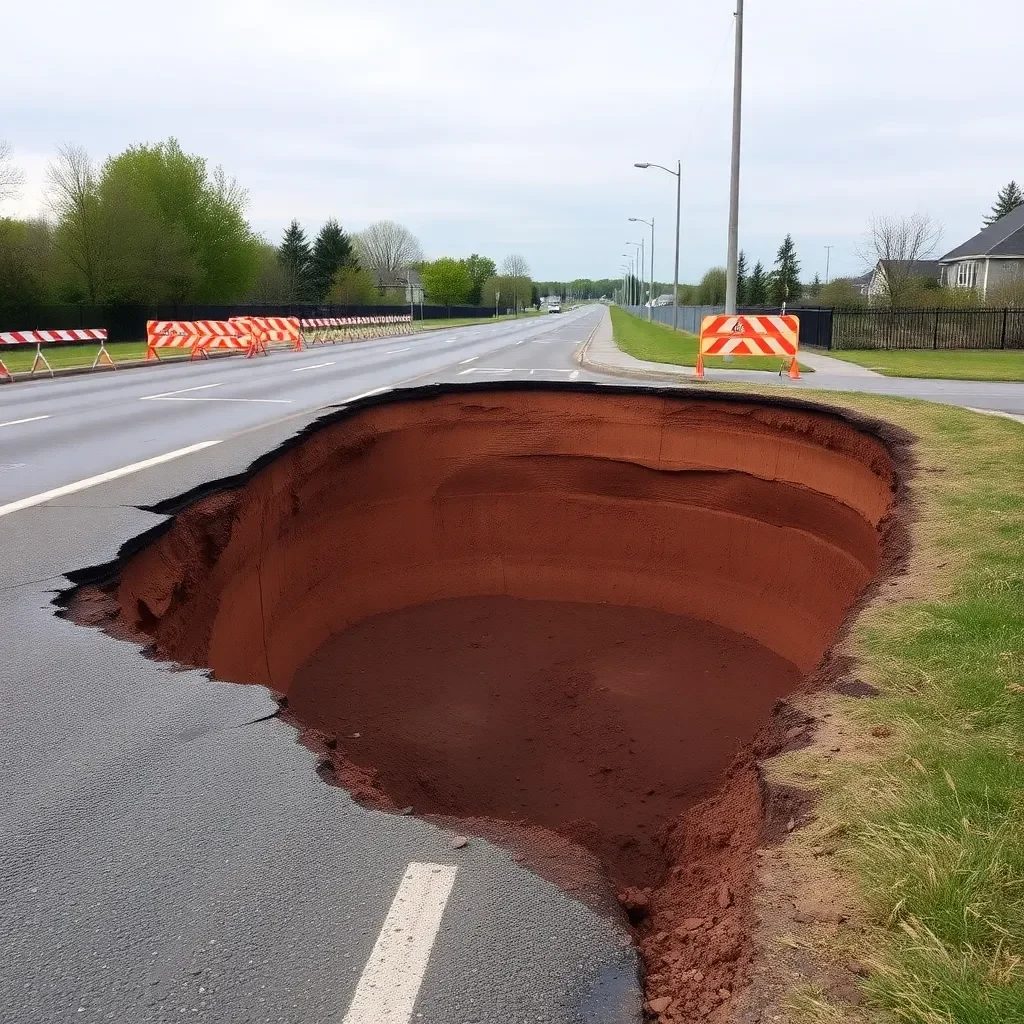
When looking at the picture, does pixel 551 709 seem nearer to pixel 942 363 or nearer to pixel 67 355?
pixel 942 363

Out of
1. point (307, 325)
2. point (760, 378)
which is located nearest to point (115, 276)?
point (307, 325)

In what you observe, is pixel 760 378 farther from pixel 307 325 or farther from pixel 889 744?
pixel 307 325

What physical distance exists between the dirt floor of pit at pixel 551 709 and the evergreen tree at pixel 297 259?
225 feet

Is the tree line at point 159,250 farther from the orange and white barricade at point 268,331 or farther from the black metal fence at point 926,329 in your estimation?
the black metal fence at point 926,329

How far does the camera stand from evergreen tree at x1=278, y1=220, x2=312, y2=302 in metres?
76.5

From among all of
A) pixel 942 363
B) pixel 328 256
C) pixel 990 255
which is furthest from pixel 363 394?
pixel 328 256

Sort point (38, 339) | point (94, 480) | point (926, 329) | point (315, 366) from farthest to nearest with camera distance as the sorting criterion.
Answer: point (926, 329), point (315, 366), point (38, 339), point (94, 480)

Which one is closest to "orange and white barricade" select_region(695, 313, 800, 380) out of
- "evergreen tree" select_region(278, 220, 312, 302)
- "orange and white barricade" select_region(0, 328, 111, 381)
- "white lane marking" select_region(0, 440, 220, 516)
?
"white lane marking" select_region(0, 440, 220, 516)

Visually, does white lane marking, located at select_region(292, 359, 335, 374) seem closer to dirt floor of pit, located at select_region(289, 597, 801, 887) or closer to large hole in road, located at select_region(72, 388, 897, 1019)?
large hole in road, located at select_region(72, 388, 897, 1019)

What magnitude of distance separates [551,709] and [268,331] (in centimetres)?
2734

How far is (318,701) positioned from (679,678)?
139 inches

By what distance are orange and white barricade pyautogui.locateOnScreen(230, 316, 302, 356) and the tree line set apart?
32.4 feet

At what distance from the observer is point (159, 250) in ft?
140

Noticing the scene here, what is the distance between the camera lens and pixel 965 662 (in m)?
Answer: 4.24
